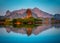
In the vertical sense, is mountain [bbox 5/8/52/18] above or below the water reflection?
above

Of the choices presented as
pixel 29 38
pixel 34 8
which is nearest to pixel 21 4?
pixel 34 8

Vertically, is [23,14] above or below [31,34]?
above

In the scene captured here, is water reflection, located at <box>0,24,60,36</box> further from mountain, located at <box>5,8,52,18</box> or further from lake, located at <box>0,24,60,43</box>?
mountain, located at <box>5,8,52,18</box>

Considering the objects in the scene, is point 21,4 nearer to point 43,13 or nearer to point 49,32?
point 43,13

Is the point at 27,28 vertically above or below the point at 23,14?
below

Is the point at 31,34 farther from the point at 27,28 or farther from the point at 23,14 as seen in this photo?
the point at 23,14

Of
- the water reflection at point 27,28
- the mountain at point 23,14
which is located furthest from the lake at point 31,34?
the mountain at point 23,14

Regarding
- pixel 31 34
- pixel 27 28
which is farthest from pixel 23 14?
pixel 31 34

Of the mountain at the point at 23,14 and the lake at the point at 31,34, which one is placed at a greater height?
the mountain at the point at 23,14

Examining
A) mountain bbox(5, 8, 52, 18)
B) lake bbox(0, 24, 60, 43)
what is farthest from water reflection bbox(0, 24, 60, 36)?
mountain bbox(5, 8, 52, 18)

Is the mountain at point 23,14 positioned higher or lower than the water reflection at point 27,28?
higher

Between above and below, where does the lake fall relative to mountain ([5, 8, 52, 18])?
below

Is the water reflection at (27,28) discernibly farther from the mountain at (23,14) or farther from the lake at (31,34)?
the mountain at (23,14)

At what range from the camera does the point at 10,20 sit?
217 centimetres
